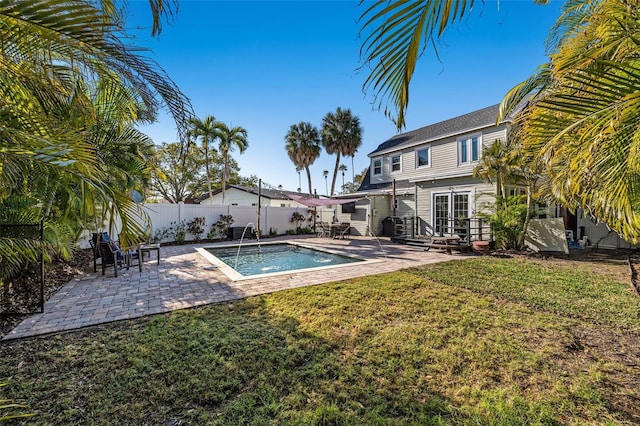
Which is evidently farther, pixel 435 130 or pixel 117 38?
pixel 435 130

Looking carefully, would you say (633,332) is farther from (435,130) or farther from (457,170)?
(435,130)

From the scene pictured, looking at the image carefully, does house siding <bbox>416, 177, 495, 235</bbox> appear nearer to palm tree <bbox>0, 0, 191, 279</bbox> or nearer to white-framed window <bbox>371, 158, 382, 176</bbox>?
white-framed window <bbox>371, 158, 382, 176</bbox>

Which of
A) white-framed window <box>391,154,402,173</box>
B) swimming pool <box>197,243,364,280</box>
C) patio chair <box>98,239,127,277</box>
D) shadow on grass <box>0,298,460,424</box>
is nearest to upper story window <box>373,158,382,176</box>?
white-framed window <box>391,154,402,173</box>

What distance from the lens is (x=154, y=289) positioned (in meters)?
6.04

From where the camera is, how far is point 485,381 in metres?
2.78

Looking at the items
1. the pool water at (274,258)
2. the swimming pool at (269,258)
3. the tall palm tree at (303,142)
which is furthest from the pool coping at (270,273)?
the tall palm tree at (303,142)

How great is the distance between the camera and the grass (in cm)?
238

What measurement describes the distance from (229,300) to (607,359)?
Answer: 5495 millimetres

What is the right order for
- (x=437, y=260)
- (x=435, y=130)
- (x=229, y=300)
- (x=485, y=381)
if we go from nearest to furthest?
(x=485, y=381) → (x=229, y=300) → (x=437, y=260) → (x=435, y=130)

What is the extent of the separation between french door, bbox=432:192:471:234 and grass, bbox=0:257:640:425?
8143 mm

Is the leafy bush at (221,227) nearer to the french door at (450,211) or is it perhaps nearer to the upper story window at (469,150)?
the french door at (450,211)

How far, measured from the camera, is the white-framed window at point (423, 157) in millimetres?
15195

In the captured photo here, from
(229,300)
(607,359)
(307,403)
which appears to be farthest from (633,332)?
(229,300)

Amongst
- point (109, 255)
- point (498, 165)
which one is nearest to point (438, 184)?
point (498, 165)
